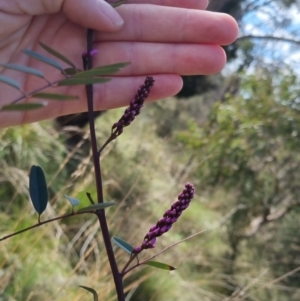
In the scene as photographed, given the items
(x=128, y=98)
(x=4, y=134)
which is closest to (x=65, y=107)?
(x=128, y=98)

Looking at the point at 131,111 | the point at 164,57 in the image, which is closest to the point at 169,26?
the point at 164,57

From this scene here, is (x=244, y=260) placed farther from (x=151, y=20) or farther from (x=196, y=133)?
(x=151, y=20)

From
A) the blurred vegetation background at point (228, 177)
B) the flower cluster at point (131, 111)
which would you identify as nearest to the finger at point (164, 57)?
the flower cluster at point (131, 111)

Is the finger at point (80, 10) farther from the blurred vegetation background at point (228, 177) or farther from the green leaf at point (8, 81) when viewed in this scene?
the blurred vegetation background at point (228, 177)

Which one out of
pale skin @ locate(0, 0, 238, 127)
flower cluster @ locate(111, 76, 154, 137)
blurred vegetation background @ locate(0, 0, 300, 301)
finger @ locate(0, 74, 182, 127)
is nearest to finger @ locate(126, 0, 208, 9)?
pale skin @ locate(0, 0, 238, 127)

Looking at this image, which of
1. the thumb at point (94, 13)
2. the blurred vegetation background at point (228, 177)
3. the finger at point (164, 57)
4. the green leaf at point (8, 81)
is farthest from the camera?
the blurred vegetation background at point (228, 177)

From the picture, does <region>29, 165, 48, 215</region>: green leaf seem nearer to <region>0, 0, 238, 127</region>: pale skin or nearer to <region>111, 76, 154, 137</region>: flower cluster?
<region>111, 76, 154, 137</region>: flower cluster

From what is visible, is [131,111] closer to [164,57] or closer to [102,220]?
[102,220]
